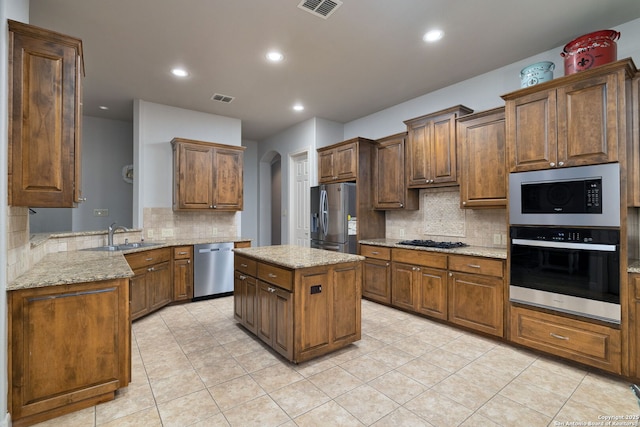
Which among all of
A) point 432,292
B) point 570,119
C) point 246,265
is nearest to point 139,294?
point 246,265

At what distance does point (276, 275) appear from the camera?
8.57ft

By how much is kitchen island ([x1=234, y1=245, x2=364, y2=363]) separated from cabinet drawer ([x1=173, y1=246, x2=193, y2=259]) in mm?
1593

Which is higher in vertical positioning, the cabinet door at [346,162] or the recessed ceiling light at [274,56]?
the recessed ceiling light at [274,56]

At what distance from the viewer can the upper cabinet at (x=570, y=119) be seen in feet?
7.38

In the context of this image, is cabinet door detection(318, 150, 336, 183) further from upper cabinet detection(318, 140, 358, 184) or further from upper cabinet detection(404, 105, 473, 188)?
upper cabinet detection(404, 105, 473, 188)

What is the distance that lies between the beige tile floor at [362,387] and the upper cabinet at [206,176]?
2.05 meters

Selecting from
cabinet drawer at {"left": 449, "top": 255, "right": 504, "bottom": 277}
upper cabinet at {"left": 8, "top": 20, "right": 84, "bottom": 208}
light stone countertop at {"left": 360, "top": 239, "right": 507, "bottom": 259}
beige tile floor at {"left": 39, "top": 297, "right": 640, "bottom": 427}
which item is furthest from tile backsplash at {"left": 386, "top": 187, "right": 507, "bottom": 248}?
upper cabinet at {"left": 8, "top": 20, "right": 84, "bottom": 208}

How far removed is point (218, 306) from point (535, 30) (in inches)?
181

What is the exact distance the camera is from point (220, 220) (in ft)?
16.6

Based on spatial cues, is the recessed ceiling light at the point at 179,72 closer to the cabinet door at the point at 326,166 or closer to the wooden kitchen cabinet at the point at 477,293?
the cabinet door at the point at 326,166

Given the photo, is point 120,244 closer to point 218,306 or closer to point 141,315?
point 141,315

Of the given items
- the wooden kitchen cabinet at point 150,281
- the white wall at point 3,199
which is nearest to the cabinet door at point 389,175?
the wooden kitchen cabinet at point 150,281

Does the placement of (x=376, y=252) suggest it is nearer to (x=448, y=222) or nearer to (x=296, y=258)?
(x=448, y=222)

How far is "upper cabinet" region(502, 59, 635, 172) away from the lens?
2.25 metres
